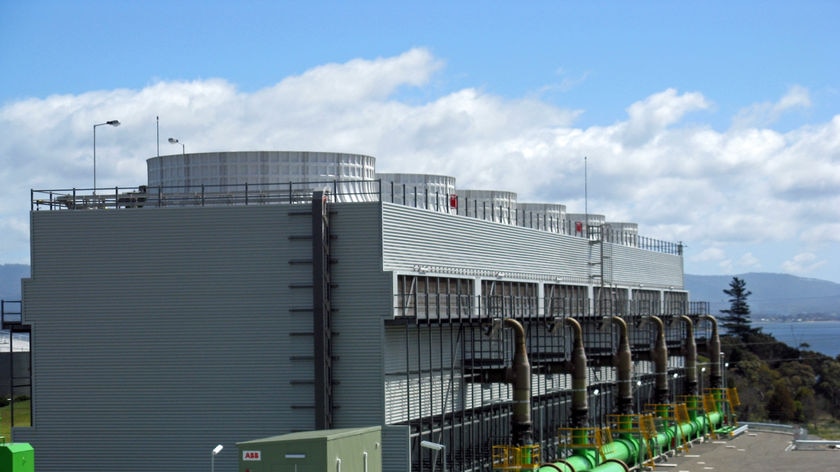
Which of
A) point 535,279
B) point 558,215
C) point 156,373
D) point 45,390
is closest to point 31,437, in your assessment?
point 45,390

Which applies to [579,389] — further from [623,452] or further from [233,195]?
[233,195]

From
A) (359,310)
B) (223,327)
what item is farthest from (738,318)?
(223,327)

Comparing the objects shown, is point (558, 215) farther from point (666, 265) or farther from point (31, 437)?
point (31, 437)

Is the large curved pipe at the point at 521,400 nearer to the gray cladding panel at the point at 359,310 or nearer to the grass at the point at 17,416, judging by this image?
the gray cladding panel at the point at 359,310

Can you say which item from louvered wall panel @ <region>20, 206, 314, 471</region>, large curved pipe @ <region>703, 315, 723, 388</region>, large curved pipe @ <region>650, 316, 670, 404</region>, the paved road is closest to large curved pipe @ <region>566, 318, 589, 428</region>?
the paved road

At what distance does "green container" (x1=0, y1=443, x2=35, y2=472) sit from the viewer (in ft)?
103

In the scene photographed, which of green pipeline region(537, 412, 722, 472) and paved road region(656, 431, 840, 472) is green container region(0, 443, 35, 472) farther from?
paved road region(656, 431, 840, 472)

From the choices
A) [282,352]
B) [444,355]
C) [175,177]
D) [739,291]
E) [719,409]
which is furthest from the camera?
[739,291]

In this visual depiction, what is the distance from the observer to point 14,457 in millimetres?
31422

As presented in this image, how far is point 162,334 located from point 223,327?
213 centimetres

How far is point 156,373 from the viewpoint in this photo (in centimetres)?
4166

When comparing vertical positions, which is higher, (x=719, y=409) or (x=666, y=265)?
(x=666, y=265)

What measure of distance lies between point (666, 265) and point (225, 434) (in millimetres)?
50113

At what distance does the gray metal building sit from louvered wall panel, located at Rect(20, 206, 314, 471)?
5 centimetres
